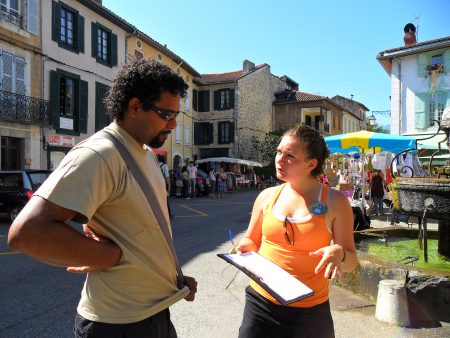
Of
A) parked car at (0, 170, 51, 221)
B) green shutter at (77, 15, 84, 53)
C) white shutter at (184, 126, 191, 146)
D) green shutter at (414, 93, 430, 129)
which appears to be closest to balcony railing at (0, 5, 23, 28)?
green shutter at (77, 15, 84, 53)

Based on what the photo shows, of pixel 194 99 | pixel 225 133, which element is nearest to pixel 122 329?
pixel 225 133

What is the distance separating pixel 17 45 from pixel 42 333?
52.5ft

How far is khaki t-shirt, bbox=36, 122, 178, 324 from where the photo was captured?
55.9 inches

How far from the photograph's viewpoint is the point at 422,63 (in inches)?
927

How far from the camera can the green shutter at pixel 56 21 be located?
60.7ft

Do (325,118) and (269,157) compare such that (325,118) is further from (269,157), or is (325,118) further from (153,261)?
(153,261)

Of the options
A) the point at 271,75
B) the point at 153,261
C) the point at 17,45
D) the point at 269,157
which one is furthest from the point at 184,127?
the point at 153,261

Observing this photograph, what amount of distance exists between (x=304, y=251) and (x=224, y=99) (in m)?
33.3

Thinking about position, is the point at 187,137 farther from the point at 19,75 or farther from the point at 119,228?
the point at 119,228

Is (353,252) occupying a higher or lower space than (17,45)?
lower

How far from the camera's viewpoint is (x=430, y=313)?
4059 mm

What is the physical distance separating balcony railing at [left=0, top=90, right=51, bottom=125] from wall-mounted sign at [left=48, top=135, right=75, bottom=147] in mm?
712

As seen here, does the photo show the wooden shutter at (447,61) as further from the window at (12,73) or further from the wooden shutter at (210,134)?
the window at (12,73)

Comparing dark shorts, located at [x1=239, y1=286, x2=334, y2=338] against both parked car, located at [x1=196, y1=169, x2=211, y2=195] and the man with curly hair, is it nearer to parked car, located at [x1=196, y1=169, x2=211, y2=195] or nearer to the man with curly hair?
the man with curly hair
